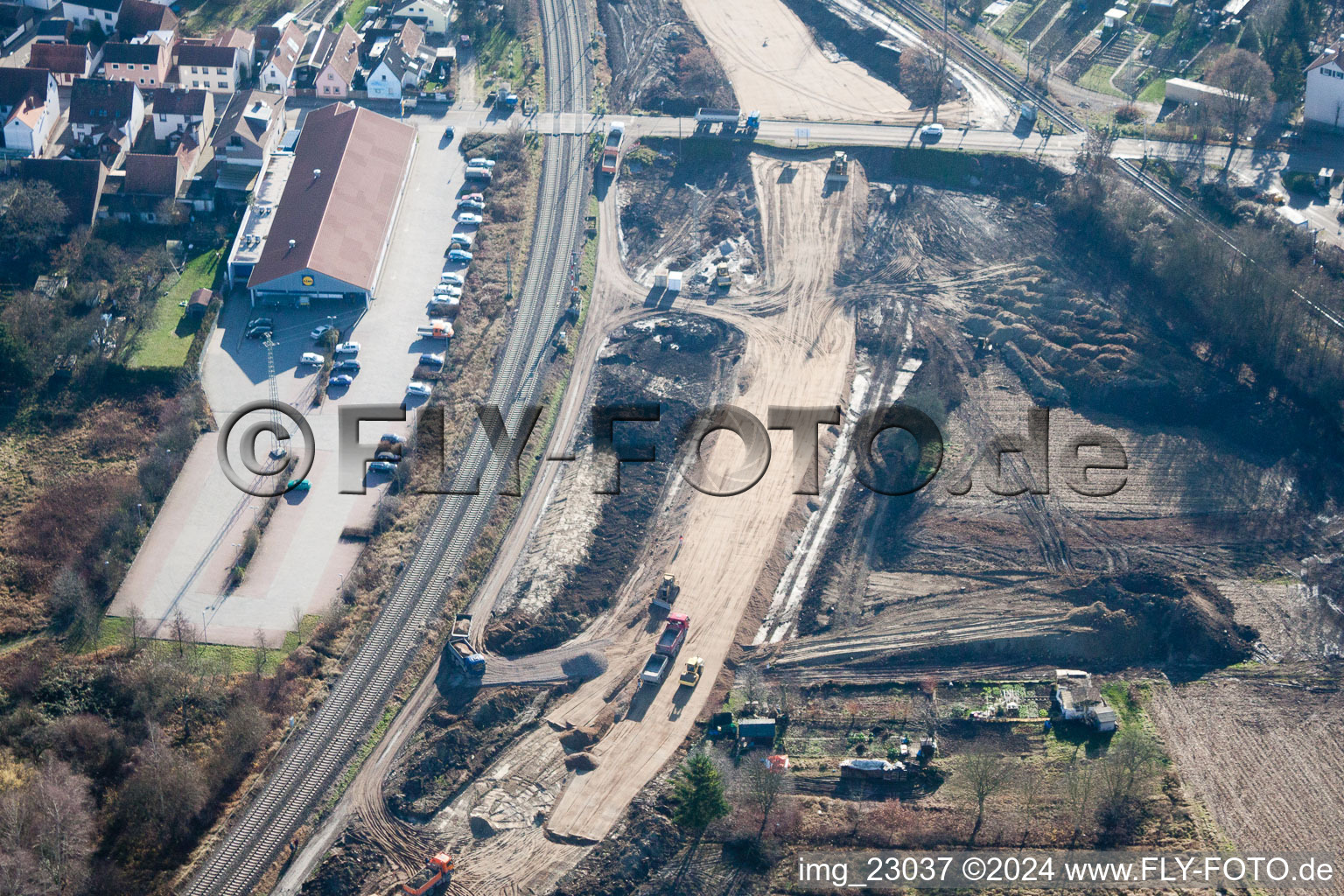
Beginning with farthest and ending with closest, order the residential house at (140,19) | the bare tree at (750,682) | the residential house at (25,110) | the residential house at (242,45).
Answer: the residential house at (140,19) < the residential house at (242,45) < the residential house at (25,110) < the bare tree at (750,682)

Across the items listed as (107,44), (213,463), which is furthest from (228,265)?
(107,44)

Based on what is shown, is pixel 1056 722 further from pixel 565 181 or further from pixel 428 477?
pixel 565 181

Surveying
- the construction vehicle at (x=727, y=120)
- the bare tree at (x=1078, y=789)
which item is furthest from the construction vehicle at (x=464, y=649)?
the construction vehicle at (x=727, y=120)

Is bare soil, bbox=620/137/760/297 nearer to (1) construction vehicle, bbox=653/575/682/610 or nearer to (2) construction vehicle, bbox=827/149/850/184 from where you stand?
(2) construction vehicle, bbox=827/149/850/184

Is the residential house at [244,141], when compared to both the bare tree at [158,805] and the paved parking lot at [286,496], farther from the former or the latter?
the bare tree at [158,805]

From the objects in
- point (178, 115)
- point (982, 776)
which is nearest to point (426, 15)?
point (178, 115)

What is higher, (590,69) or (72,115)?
(590,69)
